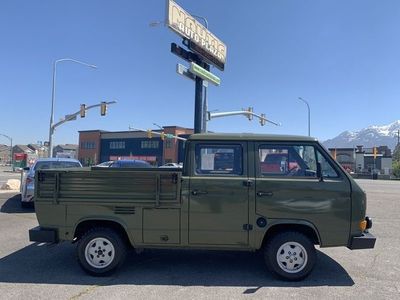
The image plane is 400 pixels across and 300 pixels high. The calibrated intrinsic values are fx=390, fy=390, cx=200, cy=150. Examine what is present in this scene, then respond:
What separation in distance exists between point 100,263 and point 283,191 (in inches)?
112

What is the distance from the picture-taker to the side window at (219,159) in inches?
225

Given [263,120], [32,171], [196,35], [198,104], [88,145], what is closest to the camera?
[32,171]

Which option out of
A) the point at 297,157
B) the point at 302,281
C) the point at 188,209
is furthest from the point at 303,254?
the point at 188,209

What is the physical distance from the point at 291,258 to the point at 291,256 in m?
0.03

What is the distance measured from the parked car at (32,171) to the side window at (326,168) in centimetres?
827

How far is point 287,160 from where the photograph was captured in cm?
576

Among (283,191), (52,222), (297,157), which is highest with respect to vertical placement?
(297,157)

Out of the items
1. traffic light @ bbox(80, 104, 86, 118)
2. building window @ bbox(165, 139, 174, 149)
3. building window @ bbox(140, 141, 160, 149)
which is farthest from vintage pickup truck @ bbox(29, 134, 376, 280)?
building window @ bbox(140, 141, 160, 149)

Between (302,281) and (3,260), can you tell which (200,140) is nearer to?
(302,281)

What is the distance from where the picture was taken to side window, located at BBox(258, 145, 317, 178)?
5680mm

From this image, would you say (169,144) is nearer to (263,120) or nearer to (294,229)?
(263,120)

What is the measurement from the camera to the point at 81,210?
564 cm

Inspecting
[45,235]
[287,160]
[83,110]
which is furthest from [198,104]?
[45,235]

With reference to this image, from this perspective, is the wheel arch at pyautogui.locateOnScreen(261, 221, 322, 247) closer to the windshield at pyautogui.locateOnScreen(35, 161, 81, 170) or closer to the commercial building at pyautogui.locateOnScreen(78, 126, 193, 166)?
the windshield at pyautogui.locateOnScreen(35, 161, 81, 170)
